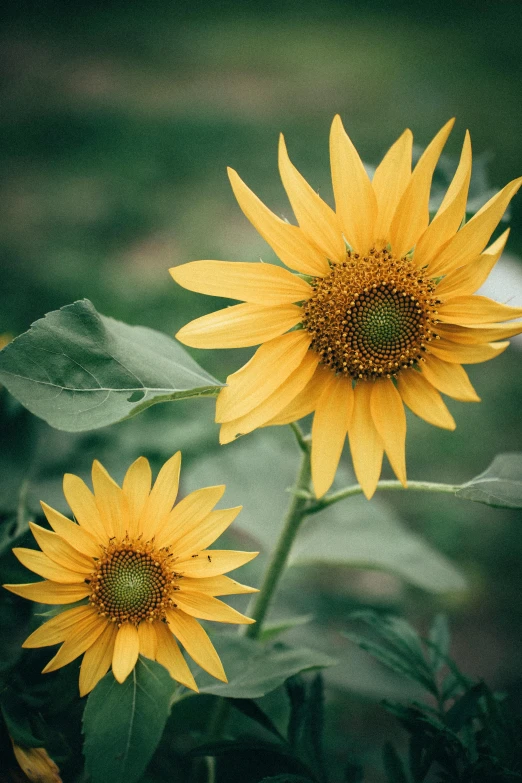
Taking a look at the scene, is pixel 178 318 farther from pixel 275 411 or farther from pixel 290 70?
pixel 290 70

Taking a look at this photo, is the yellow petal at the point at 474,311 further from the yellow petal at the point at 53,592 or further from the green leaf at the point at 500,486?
the yellow petal at the point at 53,592

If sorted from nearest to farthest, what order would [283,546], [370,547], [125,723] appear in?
[125,723]
[283,546]
[370,547]

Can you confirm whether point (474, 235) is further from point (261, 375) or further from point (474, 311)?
point (261, 375)

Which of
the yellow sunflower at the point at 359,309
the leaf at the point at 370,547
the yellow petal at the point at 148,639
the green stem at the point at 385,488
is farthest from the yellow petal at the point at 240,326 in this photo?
the leaf at the point at 370,547

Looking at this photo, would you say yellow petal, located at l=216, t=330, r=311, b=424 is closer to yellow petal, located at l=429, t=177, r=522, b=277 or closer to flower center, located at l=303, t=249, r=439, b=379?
flower center, located at l=303, t=249, r=439, b=379

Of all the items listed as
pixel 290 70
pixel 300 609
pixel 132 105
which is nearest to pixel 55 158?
pixel 132 105

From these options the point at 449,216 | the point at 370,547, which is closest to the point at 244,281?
the point at 449,216
